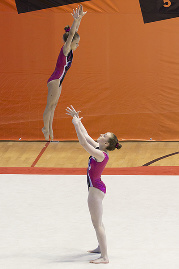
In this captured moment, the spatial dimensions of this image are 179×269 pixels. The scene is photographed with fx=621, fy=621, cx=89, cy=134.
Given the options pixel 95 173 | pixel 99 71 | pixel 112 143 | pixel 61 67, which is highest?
pixel 61 67

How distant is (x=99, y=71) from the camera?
1038 centimetres

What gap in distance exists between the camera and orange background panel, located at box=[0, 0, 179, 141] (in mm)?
10219

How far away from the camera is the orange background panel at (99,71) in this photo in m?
10.2

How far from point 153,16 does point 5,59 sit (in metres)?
2.56
